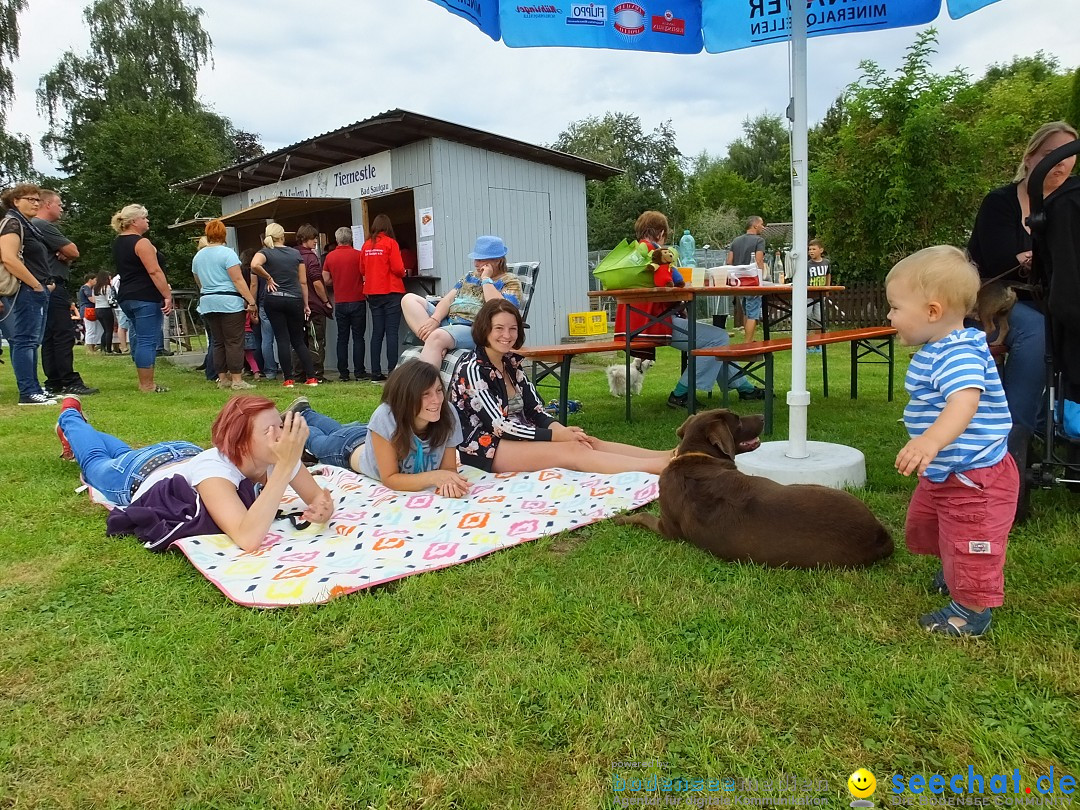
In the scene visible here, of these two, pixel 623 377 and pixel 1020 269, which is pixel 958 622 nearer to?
pixel 1020 269

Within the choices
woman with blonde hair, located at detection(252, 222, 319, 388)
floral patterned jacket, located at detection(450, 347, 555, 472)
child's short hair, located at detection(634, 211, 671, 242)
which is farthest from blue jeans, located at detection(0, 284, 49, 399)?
child's short hair, located at detection(634, 211, 671, 242)

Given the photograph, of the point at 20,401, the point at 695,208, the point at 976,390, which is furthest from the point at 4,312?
the point at 695,208

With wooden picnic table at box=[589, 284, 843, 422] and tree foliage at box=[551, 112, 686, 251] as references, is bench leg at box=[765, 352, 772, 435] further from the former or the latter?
tree foliage at box=[551, 112, 686, 251]

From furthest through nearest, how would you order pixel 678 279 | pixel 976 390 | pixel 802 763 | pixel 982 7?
pixel 678 279, pixel 982 7, pixel 976 390, pixel 802 763

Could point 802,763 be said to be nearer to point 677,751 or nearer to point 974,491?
point 677,751

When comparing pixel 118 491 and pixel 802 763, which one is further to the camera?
pixel 118 491

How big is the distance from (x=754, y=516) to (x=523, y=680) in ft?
3.95

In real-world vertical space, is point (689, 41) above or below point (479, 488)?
above

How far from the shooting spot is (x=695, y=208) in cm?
5038

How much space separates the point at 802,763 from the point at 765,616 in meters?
0.76

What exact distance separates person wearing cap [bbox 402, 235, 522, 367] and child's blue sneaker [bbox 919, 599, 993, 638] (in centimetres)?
397

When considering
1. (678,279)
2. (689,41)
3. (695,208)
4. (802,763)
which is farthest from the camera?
(695,208)

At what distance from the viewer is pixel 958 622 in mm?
2209

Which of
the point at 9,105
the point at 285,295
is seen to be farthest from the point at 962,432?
the point at 9,105
